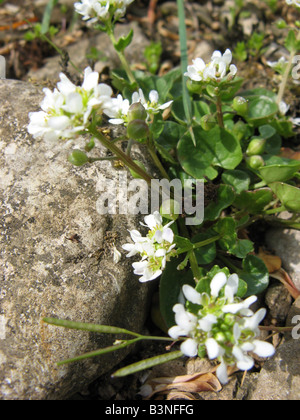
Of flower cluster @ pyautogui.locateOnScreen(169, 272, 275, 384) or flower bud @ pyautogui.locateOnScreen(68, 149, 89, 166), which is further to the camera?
flower bud @ pyautogui.locateOnScreen(68, 149, 89, 166)

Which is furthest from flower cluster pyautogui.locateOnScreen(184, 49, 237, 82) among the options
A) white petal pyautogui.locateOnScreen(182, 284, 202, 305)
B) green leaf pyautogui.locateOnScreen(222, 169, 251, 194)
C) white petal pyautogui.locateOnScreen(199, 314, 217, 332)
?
white petal pyautogui.locateOnScreen(199, 314, 217, 332)

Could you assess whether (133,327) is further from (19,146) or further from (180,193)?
(19,146)

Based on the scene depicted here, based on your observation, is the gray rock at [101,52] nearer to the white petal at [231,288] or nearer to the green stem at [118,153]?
the green stem at [118,153]

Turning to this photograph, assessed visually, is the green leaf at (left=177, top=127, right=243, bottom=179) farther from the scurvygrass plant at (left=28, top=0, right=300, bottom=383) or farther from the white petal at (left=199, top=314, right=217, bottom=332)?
the white petal at (left=199, top=314, right=217, bottom=332)

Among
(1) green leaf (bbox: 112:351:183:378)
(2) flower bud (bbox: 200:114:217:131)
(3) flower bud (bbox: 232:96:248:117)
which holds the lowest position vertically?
(1) green leaf (bbox: 112:351:183:378)

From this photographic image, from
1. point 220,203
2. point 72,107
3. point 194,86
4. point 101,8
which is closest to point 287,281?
point 220,203

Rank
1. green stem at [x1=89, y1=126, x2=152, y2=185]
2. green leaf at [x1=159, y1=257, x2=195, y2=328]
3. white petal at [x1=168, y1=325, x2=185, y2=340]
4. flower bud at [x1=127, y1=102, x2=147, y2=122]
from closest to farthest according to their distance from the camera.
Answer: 1. white petal at [x1=168, y1=325, x2=185, y2=340]
2. green stem at [x1=89, y1=126, x2=152, y2=185]
3. flower bud at [x1=127, y1=102, x2=147, y2=122]
4. green leaf at [x1=159, y1=257, x2=195, y2=328]

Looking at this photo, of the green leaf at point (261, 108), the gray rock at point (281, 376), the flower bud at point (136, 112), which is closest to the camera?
the flower bud at point (136, 112)

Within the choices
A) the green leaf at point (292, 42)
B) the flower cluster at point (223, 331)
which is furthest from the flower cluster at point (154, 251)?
the green leaf at point (292, 42)
